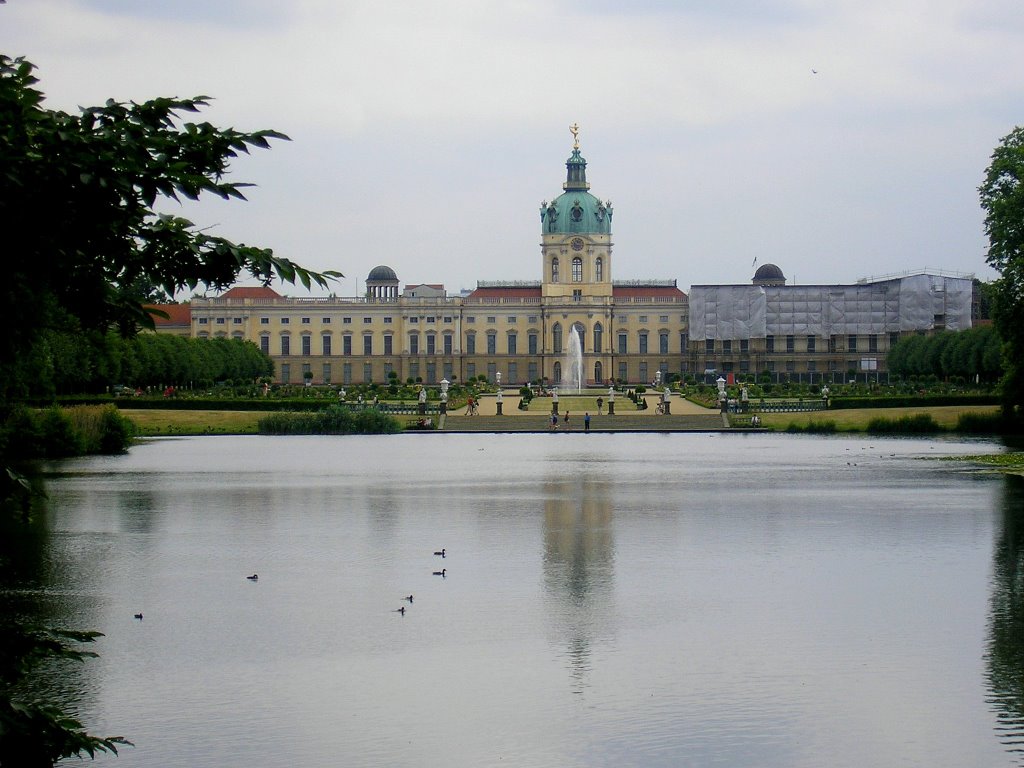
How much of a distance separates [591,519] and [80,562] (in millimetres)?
7929

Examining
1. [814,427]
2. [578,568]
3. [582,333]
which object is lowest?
[578,568]

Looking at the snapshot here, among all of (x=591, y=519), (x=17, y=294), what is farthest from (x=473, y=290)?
(x=17, y=294)

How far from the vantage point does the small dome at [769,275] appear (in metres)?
103

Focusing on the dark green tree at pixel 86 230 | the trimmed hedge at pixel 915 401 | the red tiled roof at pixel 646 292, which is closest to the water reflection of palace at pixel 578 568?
the dark green tree at pixel 86 230

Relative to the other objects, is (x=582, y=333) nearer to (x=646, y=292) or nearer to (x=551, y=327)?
(x=551, y=327)

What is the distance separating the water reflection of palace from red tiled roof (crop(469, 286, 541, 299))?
73876 millimetres

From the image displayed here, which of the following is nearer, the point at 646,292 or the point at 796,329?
the point at 796,329

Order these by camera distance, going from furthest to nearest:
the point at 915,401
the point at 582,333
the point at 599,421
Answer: the point at 582,333
the point at 599,421
the point at 915,401

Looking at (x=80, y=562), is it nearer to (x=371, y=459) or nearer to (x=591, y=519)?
(x=591, y=519)

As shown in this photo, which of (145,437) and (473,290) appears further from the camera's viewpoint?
(473,290)

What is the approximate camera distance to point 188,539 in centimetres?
2058

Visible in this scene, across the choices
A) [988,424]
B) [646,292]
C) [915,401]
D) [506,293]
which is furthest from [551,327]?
[988,424]

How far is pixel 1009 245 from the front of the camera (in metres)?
38.1

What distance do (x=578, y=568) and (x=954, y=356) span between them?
54.2 meters
